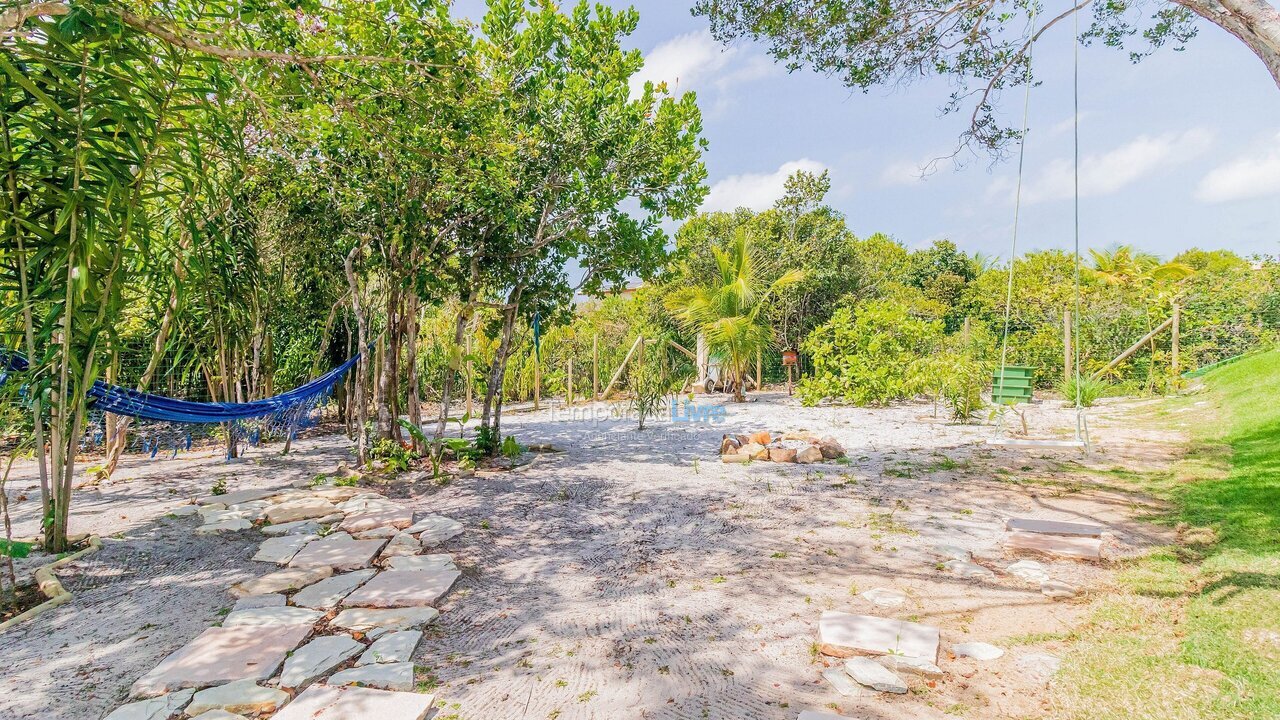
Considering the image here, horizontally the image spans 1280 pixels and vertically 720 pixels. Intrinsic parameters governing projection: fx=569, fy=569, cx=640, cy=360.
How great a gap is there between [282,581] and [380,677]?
109cm

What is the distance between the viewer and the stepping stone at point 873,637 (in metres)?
1.90

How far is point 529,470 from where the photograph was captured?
507 centimetres

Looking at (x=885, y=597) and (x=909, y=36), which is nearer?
(x=885, y=597)

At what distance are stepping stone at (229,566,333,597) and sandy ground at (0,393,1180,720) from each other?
78 millimetres

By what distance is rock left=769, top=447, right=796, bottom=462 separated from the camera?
17.3 feet

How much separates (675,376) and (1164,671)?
9.18 m

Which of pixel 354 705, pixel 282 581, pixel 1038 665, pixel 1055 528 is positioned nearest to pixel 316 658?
pixel 354 705

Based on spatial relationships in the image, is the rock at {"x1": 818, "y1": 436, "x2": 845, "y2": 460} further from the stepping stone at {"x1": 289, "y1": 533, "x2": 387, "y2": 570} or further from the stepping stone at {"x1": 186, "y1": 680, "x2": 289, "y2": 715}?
the stepping stone at {"x1": 186, "y1": 680, "x2": 289, "y2": 715}

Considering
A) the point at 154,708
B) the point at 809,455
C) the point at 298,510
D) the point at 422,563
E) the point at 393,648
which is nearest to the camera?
the point at 154,708

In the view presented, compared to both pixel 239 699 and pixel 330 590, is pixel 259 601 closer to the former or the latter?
pixel 330 590

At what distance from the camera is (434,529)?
10.9 feet

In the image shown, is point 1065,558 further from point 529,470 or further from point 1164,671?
Answer: point 529,470

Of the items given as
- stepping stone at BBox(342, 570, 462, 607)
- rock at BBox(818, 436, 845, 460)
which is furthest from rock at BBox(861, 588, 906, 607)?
rock at BBox(818, 436, 845, 460)

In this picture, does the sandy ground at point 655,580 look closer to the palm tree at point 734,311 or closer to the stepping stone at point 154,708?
the stepping stone at point 154,708
